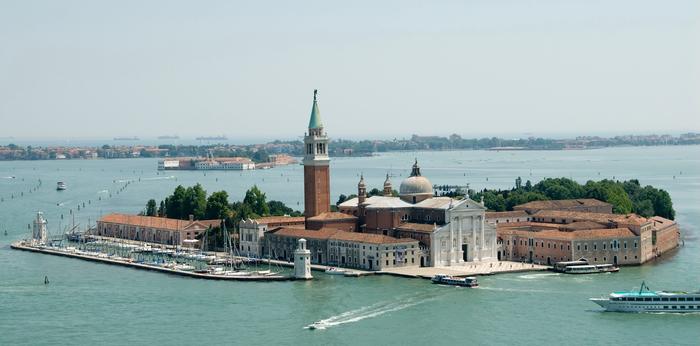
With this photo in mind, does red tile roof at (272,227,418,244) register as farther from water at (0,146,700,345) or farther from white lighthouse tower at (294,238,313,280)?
white lighthouse tower at (294,238,313,280)

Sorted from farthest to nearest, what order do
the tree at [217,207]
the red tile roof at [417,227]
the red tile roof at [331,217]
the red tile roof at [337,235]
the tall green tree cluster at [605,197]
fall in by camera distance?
the tall green tree cluster at [605,197] < the tree at [217,207] < the red tile roof at [331,217] < the red tile roof at [417,227] < the red tile roof at [337,235]

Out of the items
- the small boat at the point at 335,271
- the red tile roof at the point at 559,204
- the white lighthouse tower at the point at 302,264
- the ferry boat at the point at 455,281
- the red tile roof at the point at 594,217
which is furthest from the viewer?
the red tile roof at the point at 559,204

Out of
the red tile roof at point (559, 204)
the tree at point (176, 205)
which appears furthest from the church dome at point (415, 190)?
the tree at point (176, 205)

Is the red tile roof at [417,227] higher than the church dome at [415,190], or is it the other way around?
the church dome at [415,190]

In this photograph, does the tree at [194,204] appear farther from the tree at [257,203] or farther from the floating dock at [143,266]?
the floating dock at [143,266]

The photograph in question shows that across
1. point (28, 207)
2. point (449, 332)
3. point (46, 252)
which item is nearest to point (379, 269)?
point (449, 332)

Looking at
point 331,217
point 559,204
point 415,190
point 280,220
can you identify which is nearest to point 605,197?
point 559,204

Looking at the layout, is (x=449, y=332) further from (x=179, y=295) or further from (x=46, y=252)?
(x=46, y=252)

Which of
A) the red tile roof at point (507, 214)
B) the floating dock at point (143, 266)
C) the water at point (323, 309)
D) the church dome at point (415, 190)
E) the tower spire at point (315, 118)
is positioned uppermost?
the tower spire at point (315, 118)
